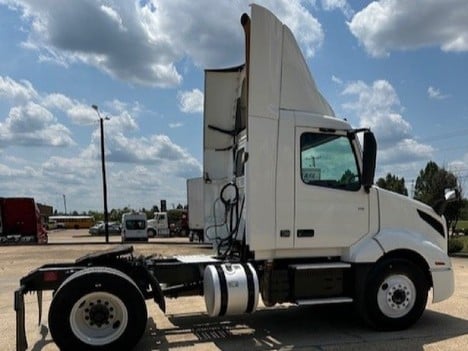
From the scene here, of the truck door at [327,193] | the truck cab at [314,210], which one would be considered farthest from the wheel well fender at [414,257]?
the truck door at [327,193]

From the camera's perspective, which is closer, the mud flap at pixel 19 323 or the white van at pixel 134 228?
the mud flap at pixel 19 323

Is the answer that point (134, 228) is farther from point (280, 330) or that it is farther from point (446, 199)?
point (446, 199)

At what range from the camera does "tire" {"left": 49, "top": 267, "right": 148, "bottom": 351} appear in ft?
20.0

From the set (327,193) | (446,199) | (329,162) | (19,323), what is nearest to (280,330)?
(327,193)

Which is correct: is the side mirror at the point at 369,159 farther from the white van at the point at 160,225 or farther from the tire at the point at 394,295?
the white van at the point at 160,225

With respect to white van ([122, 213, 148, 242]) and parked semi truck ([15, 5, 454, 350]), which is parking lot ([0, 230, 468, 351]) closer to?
parked semi truck ([15, 5, 454, 350])

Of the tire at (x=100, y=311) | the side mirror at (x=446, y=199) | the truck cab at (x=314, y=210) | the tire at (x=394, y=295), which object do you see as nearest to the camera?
the tire at (x=100, y=311)

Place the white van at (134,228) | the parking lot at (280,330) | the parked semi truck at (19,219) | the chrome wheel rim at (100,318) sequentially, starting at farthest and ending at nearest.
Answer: the white van at (134,228) → the parked semi truck at (19,219) → the parking lot at (280,330) → the chrome wheel rim at (100,318)

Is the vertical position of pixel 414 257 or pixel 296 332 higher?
pixel 414 257

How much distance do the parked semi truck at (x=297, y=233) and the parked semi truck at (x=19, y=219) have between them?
26.9 metres

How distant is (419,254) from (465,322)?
1.41 metres

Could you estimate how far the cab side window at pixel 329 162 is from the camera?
7.34 m

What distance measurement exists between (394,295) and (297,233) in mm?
1669

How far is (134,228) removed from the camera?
4022cm
